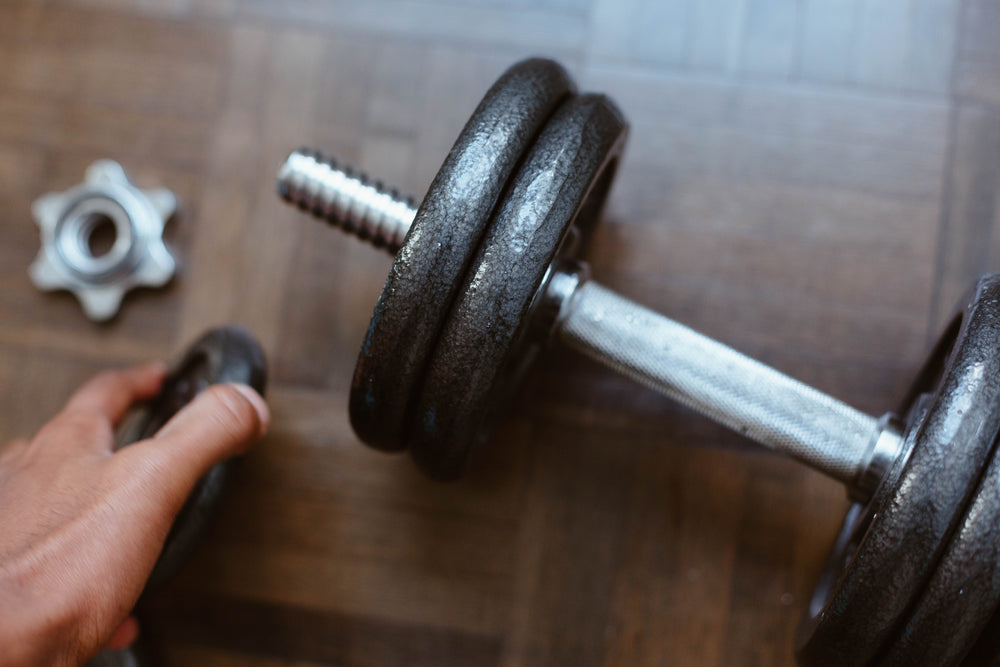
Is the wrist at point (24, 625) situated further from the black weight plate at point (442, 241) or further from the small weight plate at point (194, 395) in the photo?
the black weight plate at point (442, 241)

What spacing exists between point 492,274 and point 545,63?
188 millimetres

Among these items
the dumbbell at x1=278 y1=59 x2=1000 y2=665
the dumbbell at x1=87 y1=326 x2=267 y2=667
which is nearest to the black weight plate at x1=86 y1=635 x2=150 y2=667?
the dumbbell at x1=87 y1=326 x2=267 y2=667

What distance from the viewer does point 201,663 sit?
0.78 metres

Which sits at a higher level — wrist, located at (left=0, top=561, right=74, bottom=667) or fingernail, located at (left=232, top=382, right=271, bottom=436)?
fingernail, located at (left=232, top=382, right=271, bottom=436)

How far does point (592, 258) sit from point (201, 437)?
430 mm

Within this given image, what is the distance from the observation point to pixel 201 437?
622 mm

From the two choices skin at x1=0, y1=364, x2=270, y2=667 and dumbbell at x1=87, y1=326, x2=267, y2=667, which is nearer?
skin at x1=0, y1=364, x2=270, y2=667

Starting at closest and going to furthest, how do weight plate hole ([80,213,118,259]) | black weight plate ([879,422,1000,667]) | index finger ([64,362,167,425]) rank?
black weight plate ([879,422,1000,667]) < index finger ([64,362,167,425]) < weight plate hole ([80,213,118,259])

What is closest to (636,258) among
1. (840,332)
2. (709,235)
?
(709,235)

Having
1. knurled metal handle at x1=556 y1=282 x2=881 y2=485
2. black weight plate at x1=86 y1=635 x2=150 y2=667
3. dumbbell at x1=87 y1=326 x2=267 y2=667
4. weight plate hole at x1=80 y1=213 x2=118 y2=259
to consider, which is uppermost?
knurled metal handle at x1=556 y1=282 x2=881 y2=485

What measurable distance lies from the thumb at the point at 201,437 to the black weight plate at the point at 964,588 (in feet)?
1.74

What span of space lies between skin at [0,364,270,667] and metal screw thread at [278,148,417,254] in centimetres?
18

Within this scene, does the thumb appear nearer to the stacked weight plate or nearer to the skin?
the skin

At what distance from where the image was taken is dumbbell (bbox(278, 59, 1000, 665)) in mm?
471
